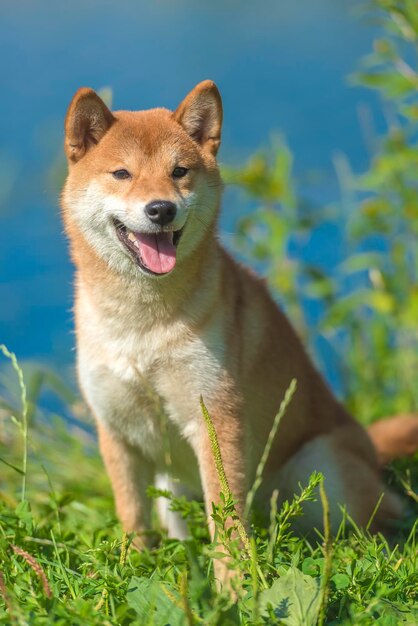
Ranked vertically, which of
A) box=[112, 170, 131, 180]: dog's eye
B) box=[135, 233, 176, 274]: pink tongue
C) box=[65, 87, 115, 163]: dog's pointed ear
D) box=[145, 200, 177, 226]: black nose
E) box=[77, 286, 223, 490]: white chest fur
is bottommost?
box=[77, 286, 223, 490]: white chest fur

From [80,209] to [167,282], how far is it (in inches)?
16.7

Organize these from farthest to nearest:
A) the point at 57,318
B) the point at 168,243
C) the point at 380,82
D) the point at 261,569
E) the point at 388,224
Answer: the point at 57,318, the point at 388,224, the point at 380,82, the point at 168,243, the point at 261,569

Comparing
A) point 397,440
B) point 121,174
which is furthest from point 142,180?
point 397,440

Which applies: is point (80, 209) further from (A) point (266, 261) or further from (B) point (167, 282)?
(A) point (266, 261)

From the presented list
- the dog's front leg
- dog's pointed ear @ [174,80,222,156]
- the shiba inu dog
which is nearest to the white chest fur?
the shiba inu dog

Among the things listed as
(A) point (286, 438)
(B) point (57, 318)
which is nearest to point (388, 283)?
(A) point (286, 438)

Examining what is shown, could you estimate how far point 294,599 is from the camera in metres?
2.42

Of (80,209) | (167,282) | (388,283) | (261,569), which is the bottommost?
(261,569)

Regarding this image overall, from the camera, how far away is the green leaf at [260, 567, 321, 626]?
7.80ft

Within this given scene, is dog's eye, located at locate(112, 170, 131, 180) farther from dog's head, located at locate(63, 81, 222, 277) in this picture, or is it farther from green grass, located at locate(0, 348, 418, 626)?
green grass, located at locate(0, 348, 418, 626)

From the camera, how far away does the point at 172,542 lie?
317 cm

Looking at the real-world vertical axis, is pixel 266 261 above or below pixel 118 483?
above

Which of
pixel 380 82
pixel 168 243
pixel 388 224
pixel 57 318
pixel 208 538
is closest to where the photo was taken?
pixel 168 243

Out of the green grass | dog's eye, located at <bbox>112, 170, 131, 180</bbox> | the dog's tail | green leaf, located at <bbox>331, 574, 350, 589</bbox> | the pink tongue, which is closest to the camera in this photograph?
the green grass
